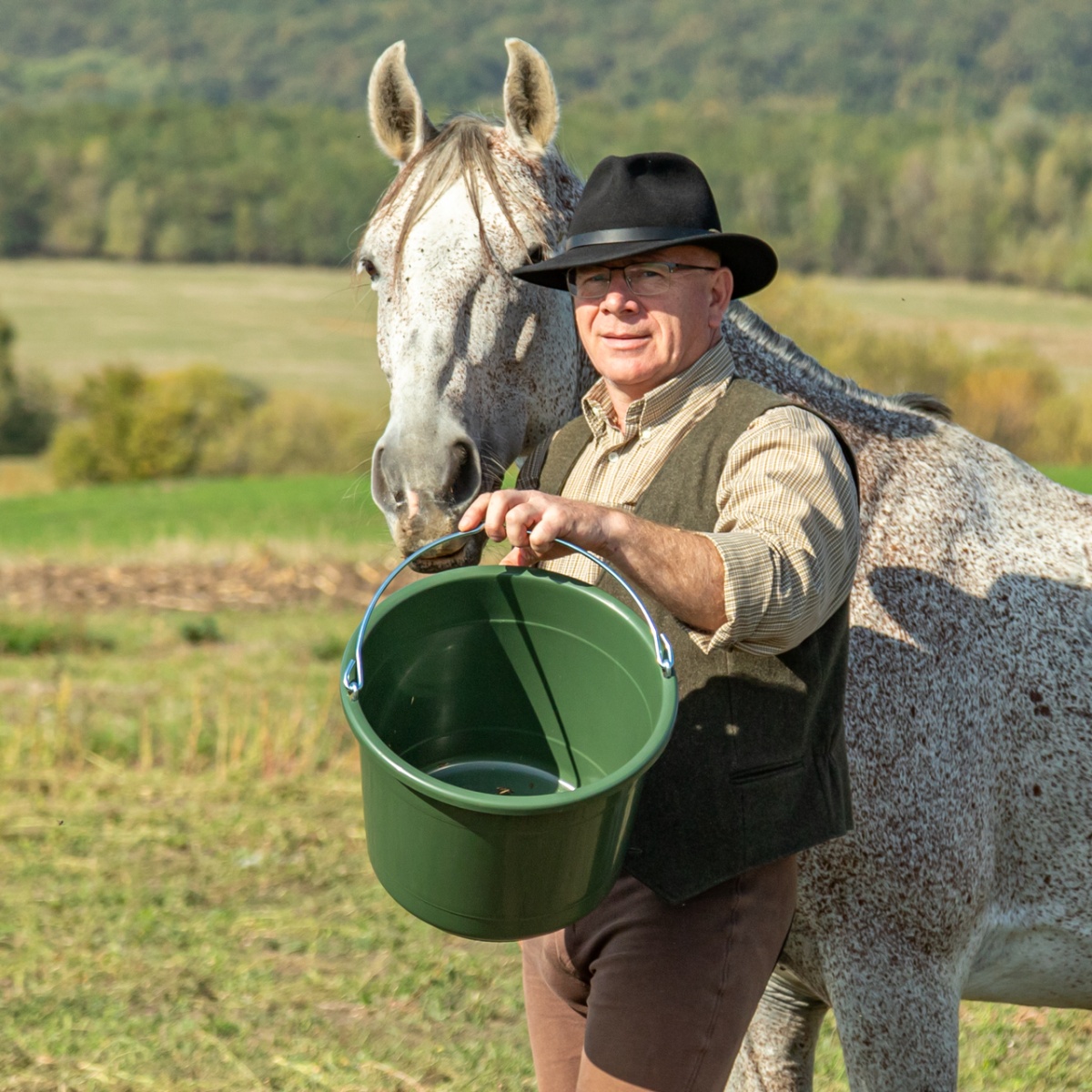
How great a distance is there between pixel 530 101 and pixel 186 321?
78.9 metres

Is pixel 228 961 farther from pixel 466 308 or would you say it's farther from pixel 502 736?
pixel 466 308

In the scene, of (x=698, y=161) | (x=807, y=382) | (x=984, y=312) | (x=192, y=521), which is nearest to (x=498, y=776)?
(x=807, y=382)

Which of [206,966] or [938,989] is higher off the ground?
[938,989]

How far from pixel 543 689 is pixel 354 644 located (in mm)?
370

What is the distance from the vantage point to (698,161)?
69.9 metres

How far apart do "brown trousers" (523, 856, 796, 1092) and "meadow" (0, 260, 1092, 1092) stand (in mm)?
1132

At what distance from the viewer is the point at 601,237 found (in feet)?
6.55

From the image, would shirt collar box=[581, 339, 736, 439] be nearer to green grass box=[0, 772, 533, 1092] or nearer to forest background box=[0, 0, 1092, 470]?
forest background box=[0, 0, 1092, 470]

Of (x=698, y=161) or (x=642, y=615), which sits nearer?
(x=642, y=615)

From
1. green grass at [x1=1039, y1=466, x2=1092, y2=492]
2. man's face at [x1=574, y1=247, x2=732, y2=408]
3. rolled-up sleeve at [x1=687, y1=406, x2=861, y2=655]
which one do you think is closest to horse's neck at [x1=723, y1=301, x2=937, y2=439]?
man's face at [x1=574, y1=247, x2=732, y2=408]

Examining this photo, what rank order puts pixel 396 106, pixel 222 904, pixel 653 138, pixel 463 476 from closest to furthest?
1. pixel 463 476
2. pixel 396 106
3. pixel 222 904
4. pixel 653 138

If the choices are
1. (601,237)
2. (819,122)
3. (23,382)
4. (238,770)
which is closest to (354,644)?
(601,237)

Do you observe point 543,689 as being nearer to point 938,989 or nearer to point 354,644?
point 354,644

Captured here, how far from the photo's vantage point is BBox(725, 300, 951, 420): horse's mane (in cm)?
272
